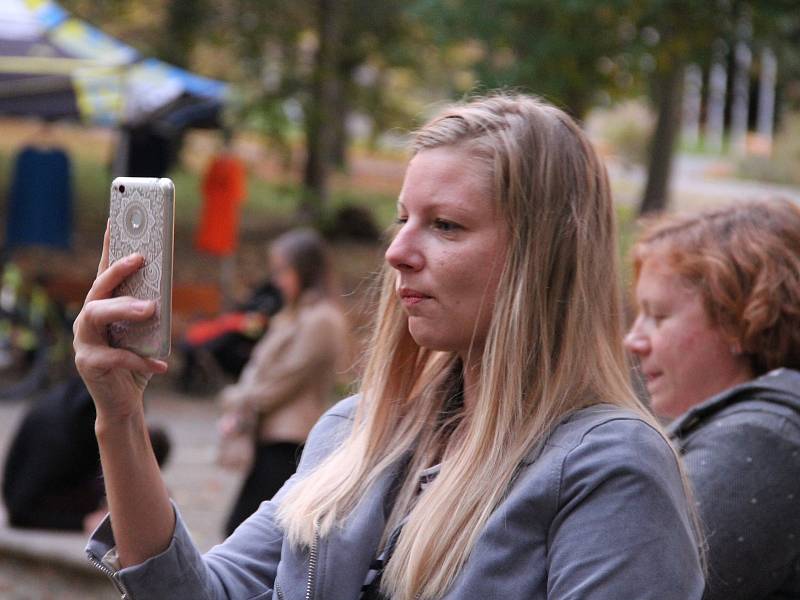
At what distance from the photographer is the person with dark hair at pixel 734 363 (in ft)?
7.23

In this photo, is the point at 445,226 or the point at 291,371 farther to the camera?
the point at 291,371

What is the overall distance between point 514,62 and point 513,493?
24.3 ft

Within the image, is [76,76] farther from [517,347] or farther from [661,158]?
[517,347]

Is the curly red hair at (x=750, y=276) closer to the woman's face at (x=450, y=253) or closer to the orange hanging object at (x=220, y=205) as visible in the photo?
the woman's face at (x=450, y=253)

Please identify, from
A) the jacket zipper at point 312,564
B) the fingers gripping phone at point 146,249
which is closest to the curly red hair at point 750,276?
the jacket zipper at point 312,564

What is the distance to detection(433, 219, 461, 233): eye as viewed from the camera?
1.80m

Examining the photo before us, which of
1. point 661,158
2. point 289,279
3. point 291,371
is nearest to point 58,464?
point 291,371

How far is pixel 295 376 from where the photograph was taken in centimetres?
Answer: 642

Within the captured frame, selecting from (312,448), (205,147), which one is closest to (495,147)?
(312,448)

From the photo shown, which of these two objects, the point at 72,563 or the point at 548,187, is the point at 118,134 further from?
the point at 548,187

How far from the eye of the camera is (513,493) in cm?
169

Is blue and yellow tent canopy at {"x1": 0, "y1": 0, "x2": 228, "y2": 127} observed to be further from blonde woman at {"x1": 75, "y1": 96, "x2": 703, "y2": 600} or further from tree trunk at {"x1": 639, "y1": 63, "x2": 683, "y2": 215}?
blonde woman at {"x1": 75, "y1": 96, "x2": 703, "y2": 600}

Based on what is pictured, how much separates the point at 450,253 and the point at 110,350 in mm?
484

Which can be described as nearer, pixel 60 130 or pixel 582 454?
pixel 582 454
